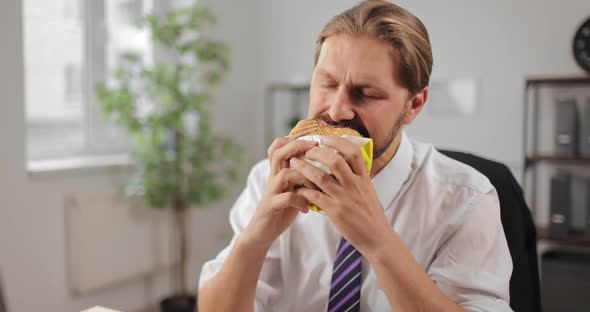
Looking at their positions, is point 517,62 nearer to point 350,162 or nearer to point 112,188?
point 112,188

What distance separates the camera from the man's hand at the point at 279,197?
877 millimetres

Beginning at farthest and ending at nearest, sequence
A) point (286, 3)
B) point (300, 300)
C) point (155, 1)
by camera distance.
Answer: point (286, 3) → point (155, 1) → point (300, 300)

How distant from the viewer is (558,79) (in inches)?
113

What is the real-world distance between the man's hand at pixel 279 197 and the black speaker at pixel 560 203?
237 cm

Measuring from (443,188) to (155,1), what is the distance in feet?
Answer: 9.57

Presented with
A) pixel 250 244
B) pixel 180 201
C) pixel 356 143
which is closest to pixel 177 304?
pixel 180 201

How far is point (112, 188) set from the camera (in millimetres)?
2988

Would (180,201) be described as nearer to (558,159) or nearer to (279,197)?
(558,159)

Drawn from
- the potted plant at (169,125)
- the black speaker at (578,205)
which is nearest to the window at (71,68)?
the potted plant at (169,125)

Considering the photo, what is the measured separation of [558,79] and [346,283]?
2316 millimetres

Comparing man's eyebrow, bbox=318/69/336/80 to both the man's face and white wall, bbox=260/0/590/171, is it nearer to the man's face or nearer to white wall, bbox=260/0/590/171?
the man's face

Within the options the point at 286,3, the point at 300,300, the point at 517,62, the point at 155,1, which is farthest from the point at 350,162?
the point at 286,3

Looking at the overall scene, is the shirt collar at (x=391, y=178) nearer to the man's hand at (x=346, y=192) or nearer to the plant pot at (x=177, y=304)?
the man's hand at (x=346, y=192)

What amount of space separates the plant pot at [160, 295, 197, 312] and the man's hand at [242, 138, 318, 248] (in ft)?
7.47
